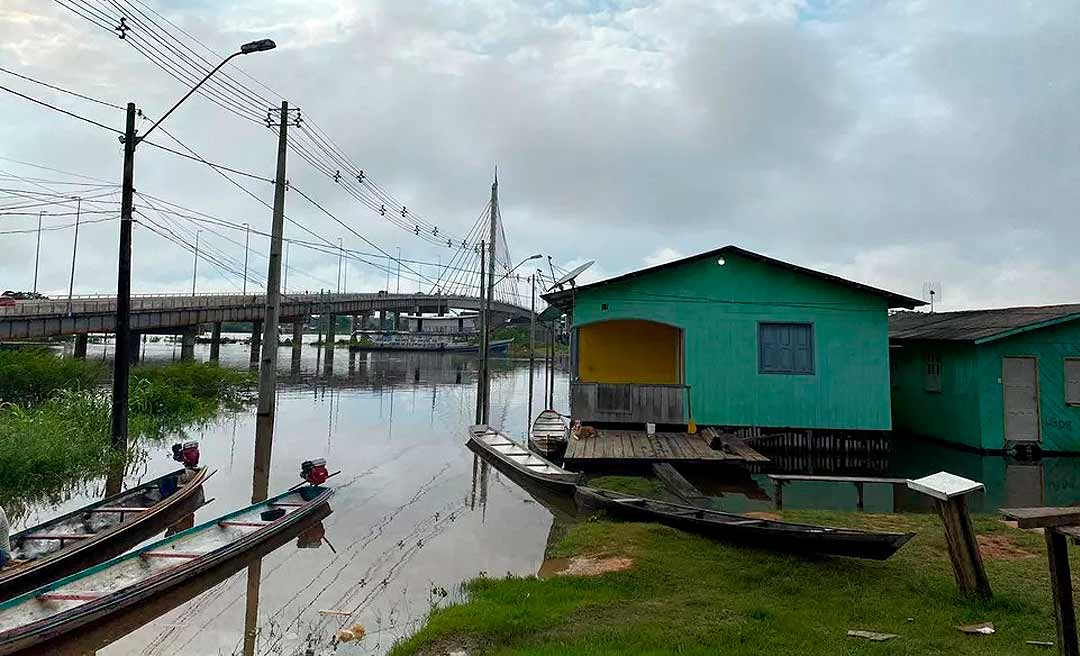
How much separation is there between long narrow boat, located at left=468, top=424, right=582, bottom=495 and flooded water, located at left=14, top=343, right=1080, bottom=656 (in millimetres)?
421

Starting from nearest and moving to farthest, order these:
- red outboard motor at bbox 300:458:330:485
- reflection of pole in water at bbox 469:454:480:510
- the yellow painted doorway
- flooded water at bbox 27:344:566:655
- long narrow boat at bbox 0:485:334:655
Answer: long narrow boat at bbox 0:485:334:655, flooded water at bbox 27:344:566:655, red outboard motor at bbox 300:458:330:485, reflection of pole in water at bbox 469:454:480:510, the yellow painted doorway

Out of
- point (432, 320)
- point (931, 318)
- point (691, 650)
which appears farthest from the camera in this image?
point (432, 320)

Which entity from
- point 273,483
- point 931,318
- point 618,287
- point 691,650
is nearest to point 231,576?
point 273,483

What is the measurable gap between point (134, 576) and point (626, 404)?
12079mm

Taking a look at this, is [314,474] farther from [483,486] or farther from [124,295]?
[124,295]

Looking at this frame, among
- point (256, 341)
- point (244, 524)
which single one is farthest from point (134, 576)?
point (256, 341)

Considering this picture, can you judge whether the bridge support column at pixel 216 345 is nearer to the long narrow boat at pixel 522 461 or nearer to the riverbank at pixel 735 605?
the long narrow boat at pixel 522 461

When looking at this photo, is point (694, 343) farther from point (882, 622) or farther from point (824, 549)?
point (882, 622)

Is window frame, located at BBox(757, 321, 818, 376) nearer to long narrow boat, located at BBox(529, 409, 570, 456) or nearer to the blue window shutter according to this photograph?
the blue window shutter

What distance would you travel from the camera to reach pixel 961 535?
6406mm

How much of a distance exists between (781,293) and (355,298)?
62.9 metres

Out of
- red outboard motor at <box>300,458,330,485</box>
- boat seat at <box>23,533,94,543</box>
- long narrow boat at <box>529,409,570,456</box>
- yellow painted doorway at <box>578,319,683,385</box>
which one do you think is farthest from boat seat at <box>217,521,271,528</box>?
yellow painted doorway at <box>578,319,683,385</box>

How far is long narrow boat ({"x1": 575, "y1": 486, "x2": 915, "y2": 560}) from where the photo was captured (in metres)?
7.25

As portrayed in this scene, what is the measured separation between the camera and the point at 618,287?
727 inches
